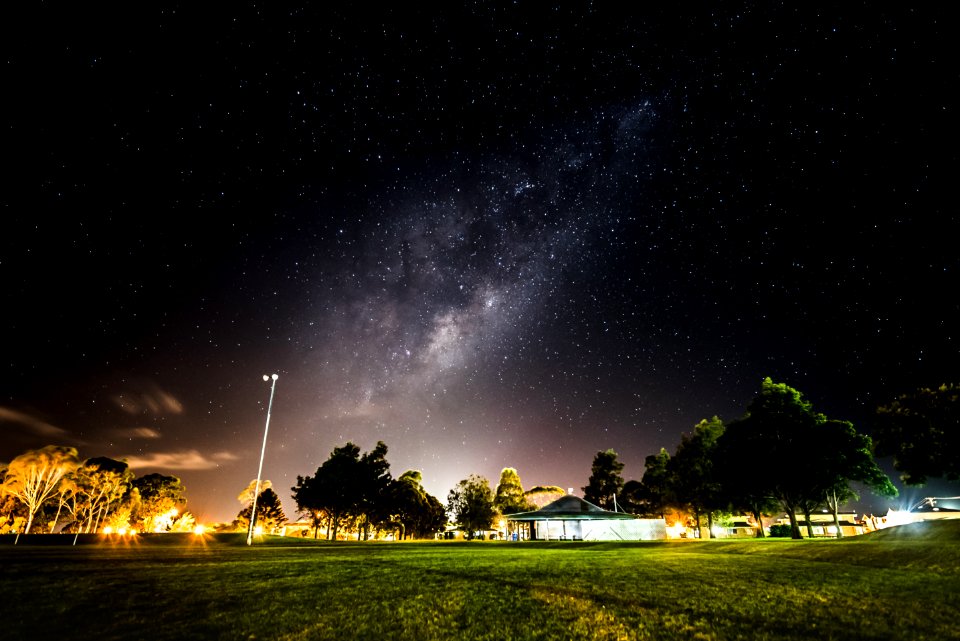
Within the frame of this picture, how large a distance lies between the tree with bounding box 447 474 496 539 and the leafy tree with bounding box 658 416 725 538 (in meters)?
26.7

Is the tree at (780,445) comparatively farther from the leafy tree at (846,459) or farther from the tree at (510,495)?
the tree at (510,495)

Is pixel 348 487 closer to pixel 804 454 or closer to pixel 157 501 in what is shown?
pixel 804 454

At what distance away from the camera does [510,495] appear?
8050cm

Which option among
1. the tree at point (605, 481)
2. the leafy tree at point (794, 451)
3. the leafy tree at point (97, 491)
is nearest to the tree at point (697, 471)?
the leafy tree at point (794, 451)

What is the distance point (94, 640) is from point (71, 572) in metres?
10.3

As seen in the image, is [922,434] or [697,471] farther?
[697,471]

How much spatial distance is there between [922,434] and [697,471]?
98.2ft

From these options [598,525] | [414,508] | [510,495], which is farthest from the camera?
[510,495]

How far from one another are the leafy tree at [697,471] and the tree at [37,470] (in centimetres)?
7317

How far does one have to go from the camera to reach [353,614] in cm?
661

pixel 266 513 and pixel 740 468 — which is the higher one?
pixel 740 468

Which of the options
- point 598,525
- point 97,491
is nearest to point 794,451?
point 598,525

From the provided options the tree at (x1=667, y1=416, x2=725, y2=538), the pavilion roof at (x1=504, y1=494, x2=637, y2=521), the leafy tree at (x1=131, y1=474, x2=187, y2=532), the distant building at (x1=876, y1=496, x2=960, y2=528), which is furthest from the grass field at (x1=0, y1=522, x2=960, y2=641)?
the leafy tree at (x1=131, y1=474, x2=187, y2=532)

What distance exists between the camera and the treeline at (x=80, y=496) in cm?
4631
